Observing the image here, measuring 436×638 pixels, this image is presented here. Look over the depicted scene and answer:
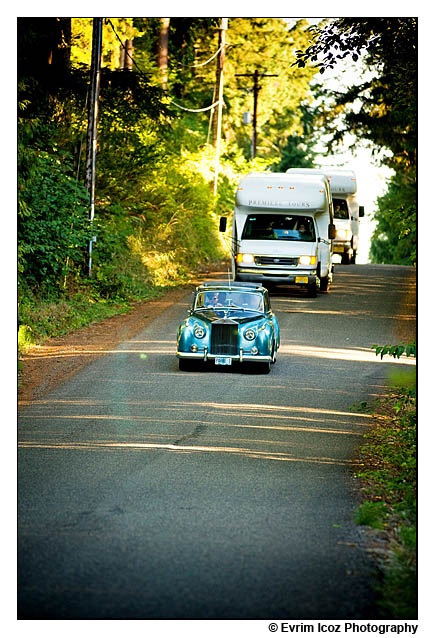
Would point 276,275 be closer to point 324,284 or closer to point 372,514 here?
point 324,284

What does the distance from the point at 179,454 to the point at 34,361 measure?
656cm

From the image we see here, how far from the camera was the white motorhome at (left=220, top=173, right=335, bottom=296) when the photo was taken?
1022 inches

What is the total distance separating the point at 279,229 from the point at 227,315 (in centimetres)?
1035

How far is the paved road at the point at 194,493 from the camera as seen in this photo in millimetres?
6719

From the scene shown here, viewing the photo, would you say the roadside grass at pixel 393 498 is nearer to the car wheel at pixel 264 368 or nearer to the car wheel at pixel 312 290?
the car wheel at pixel 264 368

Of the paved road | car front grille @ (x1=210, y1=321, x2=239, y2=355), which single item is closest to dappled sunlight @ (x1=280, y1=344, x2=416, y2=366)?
the paved road

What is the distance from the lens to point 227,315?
1659 cm

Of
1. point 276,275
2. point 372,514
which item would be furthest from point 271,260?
point 372,514

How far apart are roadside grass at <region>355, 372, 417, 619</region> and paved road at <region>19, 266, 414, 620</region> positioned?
7.4 inches

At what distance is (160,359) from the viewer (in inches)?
687

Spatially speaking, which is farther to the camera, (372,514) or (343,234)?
(343,234)

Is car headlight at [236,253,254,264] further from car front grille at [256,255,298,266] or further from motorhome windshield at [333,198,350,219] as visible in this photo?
motorhome windshield at [333,198,350,219]
